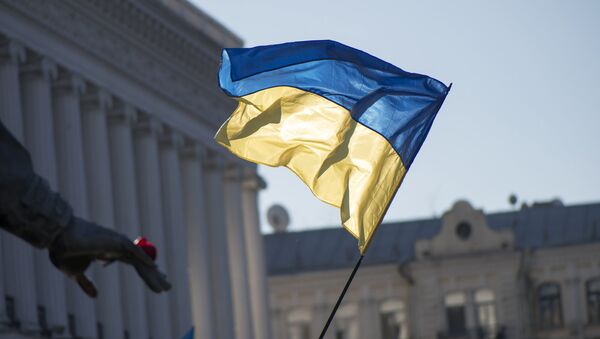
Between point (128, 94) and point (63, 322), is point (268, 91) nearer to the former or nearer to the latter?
point (63, 322)

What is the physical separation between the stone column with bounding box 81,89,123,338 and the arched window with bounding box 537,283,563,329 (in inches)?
1456

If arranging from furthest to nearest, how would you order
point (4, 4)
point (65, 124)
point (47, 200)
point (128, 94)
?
point (128, 94) → point (65, 124) → point (4, 4) → point (47, 200)

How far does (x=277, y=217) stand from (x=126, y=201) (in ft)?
135

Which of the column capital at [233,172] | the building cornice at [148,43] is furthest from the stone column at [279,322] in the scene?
the building cornice at [148,43]

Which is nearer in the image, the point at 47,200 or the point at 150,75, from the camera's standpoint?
the point at 47,200

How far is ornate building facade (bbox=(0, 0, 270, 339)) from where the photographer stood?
4541 centimetres

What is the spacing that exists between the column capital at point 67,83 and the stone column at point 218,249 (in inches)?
477

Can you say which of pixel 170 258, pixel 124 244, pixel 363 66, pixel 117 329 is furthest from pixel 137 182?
pixel 124 244

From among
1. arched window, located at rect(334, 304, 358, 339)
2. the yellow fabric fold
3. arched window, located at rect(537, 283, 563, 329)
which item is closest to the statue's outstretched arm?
the yellow fabric fold

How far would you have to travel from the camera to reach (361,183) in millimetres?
17625

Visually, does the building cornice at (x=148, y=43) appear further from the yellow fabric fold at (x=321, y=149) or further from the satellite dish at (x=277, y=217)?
the satellite dish at (x=277, y=217)

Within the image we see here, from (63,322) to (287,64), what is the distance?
2894cm

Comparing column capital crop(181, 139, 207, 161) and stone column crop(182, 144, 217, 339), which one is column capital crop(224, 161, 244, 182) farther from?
stone column crop(182, 144, 217, 339)

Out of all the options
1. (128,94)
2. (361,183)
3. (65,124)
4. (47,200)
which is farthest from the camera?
(128,94)
